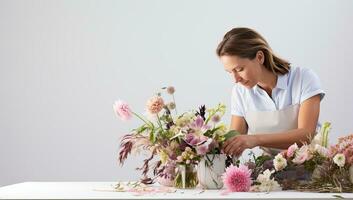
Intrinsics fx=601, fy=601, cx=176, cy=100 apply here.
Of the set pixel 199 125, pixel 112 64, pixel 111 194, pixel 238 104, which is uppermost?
pixel 112 64

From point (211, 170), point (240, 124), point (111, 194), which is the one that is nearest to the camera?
point (111, 194)

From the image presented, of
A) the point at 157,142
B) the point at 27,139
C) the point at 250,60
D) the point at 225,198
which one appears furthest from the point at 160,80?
the point at 225,198

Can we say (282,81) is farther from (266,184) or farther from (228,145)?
(266,184)

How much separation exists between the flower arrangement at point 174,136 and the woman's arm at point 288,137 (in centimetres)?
5

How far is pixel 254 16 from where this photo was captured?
15.5 ft

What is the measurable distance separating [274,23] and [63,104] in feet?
5.88

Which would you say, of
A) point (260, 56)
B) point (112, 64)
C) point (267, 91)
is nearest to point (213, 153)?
point (260, 56)

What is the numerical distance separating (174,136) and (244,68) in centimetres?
83

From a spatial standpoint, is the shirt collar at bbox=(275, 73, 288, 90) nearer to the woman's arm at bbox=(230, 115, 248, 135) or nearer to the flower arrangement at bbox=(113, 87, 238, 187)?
the woman's arm at bbox=(230, 115, 248, 135)

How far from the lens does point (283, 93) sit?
305 centimetres

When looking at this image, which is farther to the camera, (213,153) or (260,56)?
(260,56)

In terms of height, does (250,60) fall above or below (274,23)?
below

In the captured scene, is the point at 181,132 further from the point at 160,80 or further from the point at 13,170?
the point at 13,170

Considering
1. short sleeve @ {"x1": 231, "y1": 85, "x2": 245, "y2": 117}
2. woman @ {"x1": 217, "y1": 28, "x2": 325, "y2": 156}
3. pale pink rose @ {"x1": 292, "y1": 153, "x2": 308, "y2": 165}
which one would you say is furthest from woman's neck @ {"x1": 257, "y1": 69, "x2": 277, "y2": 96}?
pale pink rose @ {"x1": 292, "y1": 153, "x2": 308, "y2": 165}
